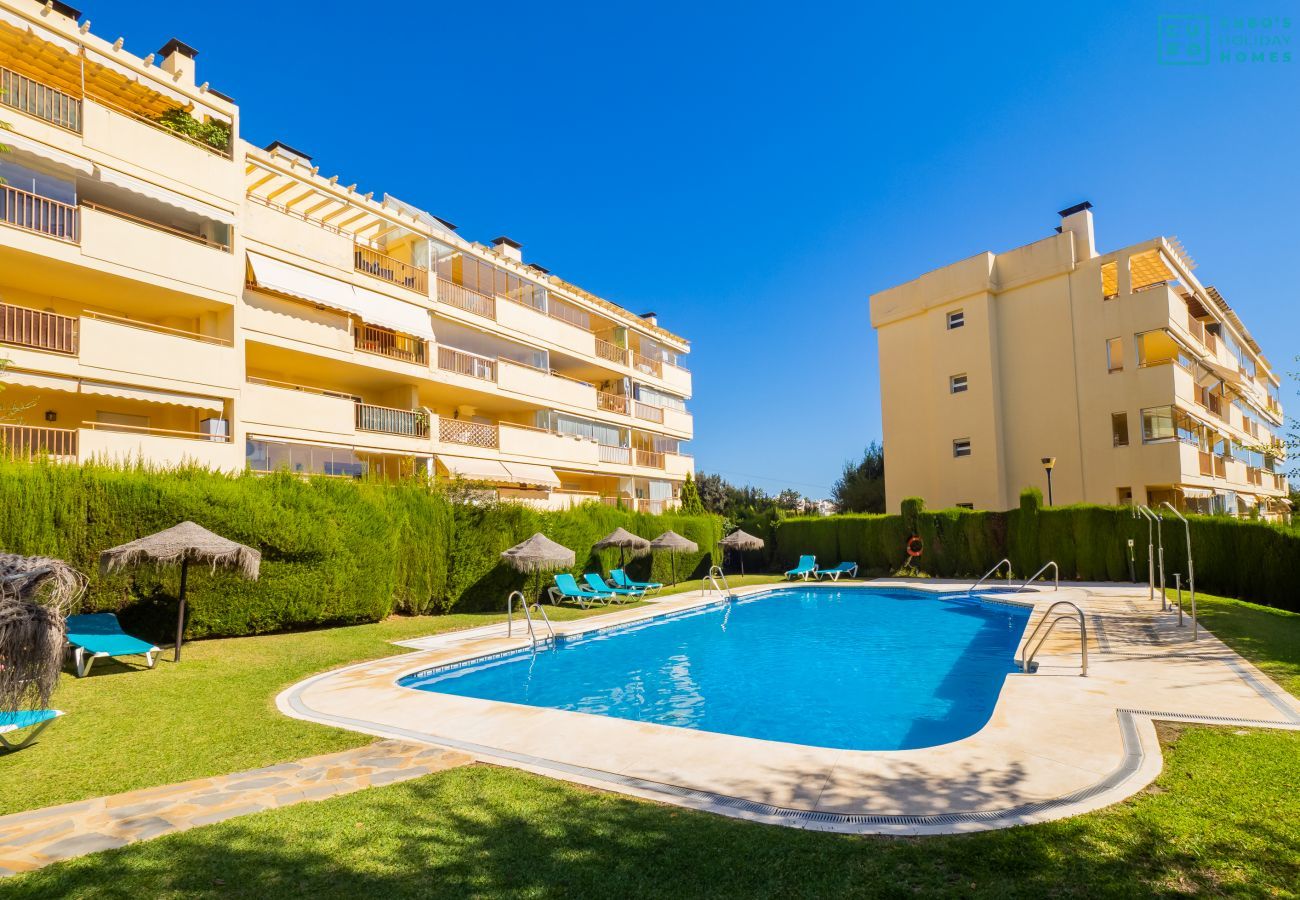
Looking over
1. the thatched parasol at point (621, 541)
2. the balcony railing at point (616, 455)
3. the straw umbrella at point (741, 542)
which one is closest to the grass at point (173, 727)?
the thatched parasol at point (621, 541)

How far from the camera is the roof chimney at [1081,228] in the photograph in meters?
29.5

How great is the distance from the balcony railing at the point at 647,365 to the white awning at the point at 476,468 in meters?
12.7

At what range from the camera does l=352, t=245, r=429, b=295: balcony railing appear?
Result: 2331 cm

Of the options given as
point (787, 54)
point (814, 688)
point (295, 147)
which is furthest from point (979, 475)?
point (295, 147)

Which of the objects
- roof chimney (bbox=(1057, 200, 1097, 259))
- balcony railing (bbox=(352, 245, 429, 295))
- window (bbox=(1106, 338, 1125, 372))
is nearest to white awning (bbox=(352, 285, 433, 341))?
balcony railing (bbox=(352, 245, 429, 295))

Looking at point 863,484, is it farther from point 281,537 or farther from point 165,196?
point 165,196

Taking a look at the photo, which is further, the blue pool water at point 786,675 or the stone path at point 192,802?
the blue pool water at point 786,675

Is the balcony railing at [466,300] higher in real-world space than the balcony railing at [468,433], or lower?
higher

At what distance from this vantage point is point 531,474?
1078 inches

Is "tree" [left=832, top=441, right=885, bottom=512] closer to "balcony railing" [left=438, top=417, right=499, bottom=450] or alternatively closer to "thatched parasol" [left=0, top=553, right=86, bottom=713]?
"balcony railing" [left=438, top=417, right=499, bottom=450]

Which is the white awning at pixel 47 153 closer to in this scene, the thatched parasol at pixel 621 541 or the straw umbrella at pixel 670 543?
the thatched parasol at pixel 621 541

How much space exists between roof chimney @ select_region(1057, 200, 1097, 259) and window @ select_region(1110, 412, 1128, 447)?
21.9 ft

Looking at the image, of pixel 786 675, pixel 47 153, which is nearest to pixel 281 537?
pixel 47 153

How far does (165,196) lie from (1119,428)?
106ft
